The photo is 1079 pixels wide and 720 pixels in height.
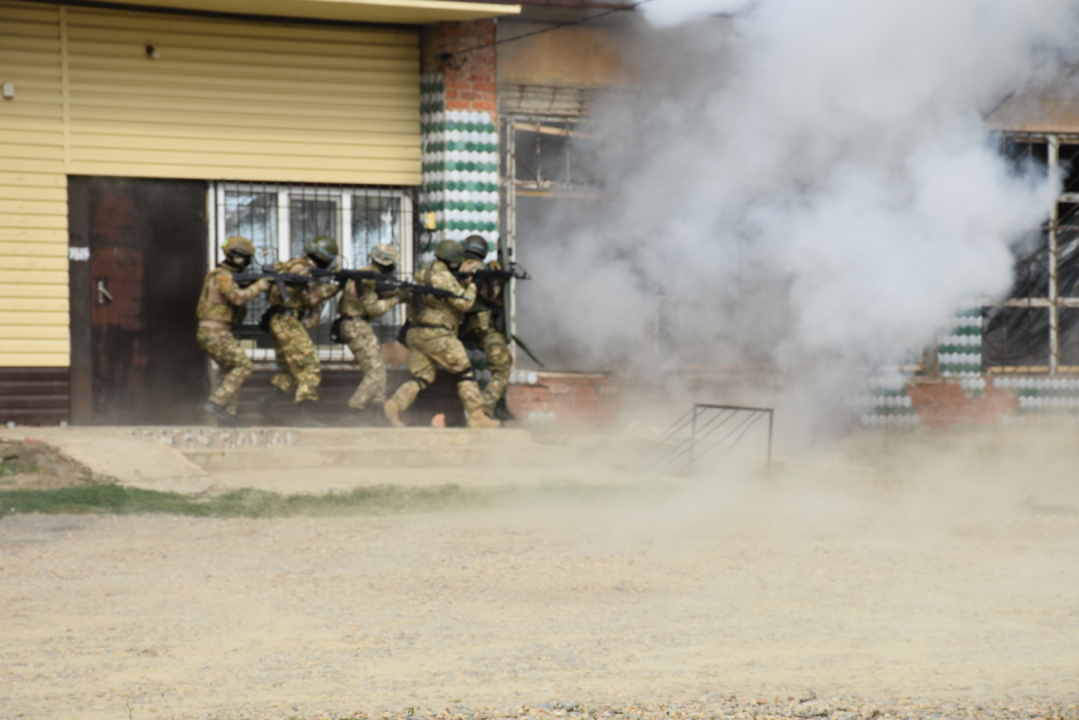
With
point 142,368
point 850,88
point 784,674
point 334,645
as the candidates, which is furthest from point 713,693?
point 142,368

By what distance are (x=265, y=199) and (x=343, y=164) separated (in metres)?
0.74

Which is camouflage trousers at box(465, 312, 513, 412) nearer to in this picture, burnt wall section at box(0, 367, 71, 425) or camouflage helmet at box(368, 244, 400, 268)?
camouflage helmet at box(368, 244, 400, 268)

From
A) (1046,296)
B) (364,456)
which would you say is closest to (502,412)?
(364,456)

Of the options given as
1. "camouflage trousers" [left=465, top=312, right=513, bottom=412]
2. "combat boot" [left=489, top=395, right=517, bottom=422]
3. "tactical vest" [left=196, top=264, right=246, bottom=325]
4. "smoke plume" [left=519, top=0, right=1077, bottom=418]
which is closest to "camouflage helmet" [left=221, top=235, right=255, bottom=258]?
"tactical vest" [left=196, top=264, right=246, bottom=325]

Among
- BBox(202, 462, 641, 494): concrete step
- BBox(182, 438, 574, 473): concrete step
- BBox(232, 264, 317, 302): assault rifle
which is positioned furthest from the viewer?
BBox(232, 264, 317, 302): assault rifle

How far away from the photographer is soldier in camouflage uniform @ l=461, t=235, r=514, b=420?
422 inches

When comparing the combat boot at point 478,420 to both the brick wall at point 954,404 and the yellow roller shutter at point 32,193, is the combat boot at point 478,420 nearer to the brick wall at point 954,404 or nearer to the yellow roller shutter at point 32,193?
the yellow roller shutter at point 32,193

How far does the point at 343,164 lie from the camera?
11.1m

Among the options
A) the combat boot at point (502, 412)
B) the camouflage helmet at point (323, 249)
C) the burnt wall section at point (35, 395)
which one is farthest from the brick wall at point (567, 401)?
the burnt wall section at point (35, 395)

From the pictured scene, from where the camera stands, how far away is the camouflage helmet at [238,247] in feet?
33.0

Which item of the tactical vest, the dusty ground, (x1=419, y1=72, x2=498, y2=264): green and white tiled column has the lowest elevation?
the dusty ground

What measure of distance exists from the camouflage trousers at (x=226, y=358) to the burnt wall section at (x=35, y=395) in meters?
1.29

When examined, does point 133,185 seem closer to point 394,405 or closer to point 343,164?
point 343,164

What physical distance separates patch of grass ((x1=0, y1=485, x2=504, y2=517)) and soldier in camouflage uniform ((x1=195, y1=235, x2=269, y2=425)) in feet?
7.92
